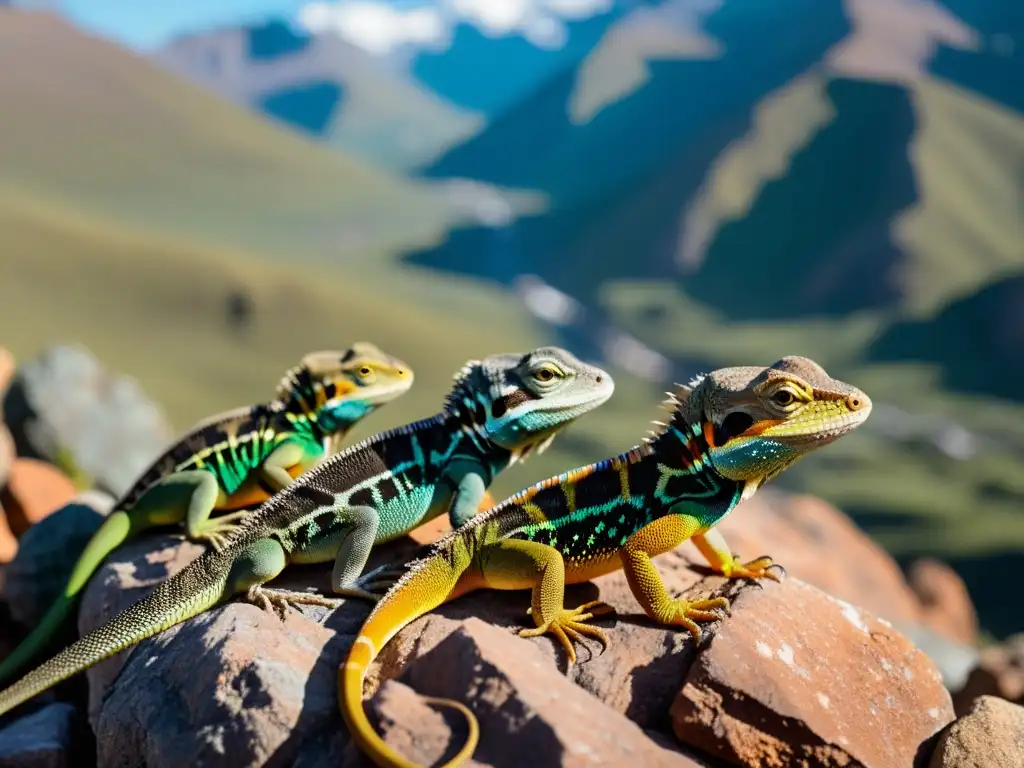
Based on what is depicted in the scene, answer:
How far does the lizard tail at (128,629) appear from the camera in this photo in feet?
14.7

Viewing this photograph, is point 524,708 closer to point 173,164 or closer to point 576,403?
point 576,403

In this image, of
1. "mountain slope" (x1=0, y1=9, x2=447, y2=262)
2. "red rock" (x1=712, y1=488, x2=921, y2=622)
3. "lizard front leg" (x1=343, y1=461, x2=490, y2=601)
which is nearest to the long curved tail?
"lizard front leg" (x1=343, y1=461, x2=490, y2=601)

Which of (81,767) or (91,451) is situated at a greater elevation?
(81,767)

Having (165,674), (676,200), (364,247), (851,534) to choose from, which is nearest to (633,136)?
(676,200)

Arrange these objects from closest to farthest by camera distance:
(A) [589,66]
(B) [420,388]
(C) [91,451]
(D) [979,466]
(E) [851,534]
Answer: (C) [91,451], (E) [851,534], (B) [420,388], (D) [979,466], (A) [589,66]

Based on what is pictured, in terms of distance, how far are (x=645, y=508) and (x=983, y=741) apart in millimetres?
1904

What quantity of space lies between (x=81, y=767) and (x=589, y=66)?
426 ft

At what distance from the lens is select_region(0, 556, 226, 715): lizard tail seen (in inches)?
177

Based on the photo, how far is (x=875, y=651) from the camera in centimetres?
465

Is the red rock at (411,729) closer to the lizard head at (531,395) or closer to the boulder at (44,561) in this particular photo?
the lizard head at (531,395)

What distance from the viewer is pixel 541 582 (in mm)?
4410

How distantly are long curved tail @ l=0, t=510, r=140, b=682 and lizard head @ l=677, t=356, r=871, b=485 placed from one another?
380 centimetres

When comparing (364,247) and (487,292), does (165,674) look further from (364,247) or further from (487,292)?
(364,247)

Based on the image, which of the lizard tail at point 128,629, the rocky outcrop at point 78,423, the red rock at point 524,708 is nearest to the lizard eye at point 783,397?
the red rock at point 524,708
